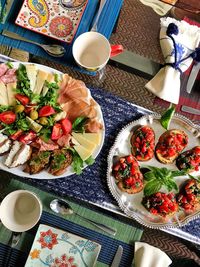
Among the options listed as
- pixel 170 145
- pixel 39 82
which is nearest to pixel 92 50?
pixel 39 82

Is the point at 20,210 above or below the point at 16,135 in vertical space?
below

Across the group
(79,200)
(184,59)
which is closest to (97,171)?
(79,200)

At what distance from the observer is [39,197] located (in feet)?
5.36

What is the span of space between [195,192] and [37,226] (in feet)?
1.88

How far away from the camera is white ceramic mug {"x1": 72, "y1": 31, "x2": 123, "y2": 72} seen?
1625 millimetres

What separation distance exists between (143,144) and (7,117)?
48 centimetres

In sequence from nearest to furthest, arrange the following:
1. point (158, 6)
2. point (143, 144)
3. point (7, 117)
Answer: point (7, 117) < point (143, 144) < point (158, 6)

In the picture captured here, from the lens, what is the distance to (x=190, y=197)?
64.1 inches

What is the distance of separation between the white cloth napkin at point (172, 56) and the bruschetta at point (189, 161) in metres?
0.20

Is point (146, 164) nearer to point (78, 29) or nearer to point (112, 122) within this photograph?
point (112, 122)

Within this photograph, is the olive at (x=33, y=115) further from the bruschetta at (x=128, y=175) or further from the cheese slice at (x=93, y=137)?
the bruschetta at (x=128, y=175)

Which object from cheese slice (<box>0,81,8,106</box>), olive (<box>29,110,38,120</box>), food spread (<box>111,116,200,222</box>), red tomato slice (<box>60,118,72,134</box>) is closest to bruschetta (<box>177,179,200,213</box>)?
food spread (<box>111,116,200,222</box>)

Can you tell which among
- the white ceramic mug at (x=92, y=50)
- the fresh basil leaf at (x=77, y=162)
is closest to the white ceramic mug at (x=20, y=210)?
the fresh basil leaf at (x=77, y=162)

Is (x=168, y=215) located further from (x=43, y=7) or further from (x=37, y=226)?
(x=43, y=7)
